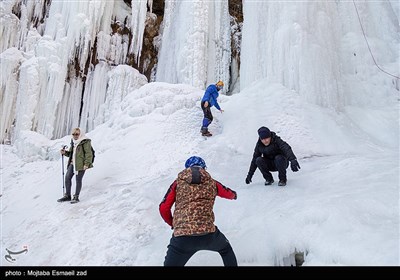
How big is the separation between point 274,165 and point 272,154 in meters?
0.18

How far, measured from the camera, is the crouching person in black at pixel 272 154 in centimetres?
431

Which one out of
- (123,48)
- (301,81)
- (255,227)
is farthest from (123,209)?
(123,48)

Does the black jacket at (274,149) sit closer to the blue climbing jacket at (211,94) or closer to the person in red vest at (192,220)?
the person in red vest at (192,220)

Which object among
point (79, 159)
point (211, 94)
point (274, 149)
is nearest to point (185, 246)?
point (274, 149)

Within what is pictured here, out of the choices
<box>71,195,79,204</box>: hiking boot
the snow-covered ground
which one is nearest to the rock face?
the snow-covered ground

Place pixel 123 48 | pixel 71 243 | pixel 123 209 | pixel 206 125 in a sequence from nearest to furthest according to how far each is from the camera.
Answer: pixel 71 243, pixel 123 209, pixel 206 125, pixel 123 48

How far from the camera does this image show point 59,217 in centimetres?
495

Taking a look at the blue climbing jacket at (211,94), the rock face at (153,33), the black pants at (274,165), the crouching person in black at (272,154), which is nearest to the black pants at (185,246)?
the crouching person in black at (272,154)

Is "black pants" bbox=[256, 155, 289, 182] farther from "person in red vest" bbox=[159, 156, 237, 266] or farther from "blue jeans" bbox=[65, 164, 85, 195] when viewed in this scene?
"blue jeans" bbox=[65, 164, 85, 195]

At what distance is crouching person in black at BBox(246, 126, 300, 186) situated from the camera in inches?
Answer: 170

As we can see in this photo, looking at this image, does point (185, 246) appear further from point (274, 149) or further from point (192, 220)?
point (274, 149)

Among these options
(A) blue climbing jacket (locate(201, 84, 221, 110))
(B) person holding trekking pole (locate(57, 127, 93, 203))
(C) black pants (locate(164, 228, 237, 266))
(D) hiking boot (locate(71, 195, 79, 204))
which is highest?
(A) blue climbing jacket (locate(201, 84, 221, 110))

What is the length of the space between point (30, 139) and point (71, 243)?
25.8 feet
